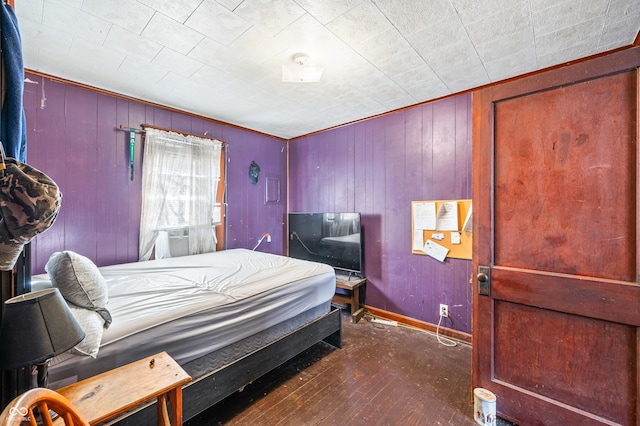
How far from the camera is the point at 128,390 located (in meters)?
1.06

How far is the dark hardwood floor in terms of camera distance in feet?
5.64

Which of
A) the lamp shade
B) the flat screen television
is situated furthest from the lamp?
the flat screen television

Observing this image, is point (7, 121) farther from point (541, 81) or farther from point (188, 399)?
point (541, 81)

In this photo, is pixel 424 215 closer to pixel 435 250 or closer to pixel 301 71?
pixel 435 250

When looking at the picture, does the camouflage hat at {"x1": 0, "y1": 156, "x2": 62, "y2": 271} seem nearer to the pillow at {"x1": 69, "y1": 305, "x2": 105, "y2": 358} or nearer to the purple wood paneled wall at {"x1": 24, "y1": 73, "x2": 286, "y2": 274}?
the pillow at {"x1": 69, "y1": 305, "x2": 105, "y2": 358}

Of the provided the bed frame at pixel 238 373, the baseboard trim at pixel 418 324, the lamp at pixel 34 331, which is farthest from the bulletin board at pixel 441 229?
the lamp at pixel 34 331

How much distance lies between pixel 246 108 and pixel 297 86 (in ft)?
2.72

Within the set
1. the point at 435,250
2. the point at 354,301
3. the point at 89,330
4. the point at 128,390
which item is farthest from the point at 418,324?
the point at 89,330

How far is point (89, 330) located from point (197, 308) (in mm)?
499

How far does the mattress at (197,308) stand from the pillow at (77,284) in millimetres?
110

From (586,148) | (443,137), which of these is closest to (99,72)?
(443,137)

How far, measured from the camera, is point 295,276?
2.29 m

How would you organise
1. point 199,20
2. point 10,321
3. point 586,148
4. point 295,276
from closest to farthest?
1. point 10,321
2. point 586,148
3. point 199,20
4. point 295,276

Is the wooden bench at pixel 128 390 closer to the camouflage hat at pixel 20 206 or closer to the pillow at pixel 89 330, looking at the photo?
the pillow at pixel 89 330
